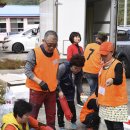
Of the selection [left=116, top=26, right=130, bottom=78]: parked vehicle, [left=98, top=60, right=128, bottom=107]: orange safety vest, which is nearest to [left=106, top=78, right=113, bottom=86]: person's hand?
[left=98, top=60, right=128, bottom=107]: orange safety vest

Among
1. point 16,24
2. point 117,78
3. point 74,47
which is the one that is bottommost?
point 117,78

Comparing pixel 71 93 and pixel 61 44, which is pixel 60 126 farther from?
pixel 61 44

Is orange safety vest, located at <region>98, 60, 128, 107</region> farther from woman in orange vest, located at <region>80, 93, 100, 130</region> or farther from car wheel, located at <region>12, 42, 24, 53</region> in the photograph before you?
car wheel, located at <region>12, 42, 24, 53</region>

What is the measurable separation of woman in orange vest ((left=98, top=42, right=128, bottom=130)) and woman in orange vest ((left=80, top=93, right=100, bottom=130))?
0.89 meters

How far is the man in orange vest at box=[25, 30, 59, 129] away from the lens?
16.4 feet

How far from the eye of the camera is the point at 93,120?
5875 mm

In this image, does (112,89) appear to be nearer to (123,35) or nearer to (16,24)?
(123,35)

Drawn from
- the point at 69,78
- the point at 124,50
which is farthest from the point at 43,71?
the point at 124,50

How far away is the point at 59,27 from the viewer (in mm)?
9750

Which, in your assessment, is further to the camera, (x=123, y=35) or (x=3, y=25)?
→ (x=3, y=25)

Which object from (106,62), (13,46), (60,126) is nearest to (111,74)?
(106,62)

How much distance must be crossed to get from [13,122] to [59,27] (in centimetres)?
578

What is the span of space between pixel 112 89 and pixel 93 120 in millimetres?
1217

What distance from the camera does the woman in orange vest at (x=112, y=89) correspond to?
15.6 feet
